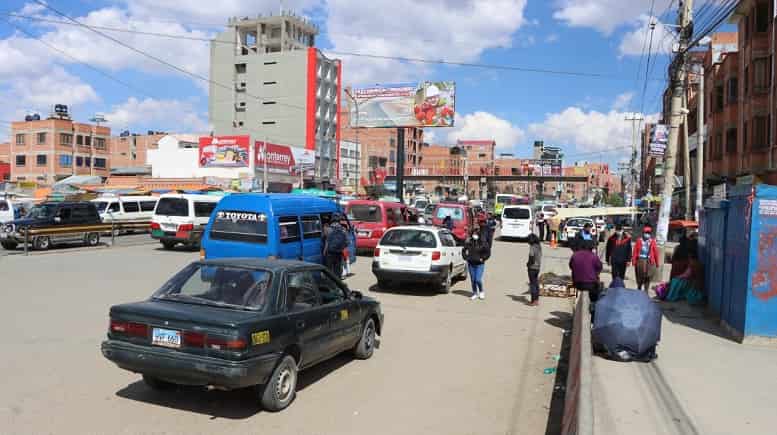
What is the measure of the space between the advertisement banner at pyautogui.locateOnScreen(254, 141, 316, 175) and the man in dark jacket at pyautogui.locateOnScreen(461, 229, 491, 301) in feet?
138

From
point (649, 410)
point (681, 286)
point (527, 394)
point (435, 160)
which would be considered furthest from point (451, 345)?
point (435, 160)

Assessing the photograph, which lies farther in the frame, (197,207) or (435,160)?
(435,160)

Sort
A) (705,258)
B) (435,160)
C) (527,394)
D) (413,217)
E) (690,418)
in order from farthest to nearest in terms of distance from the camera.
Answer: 1. (435,160)
2. (413,217)
3. (705,258)
4. (527,394)
5. (690,418)

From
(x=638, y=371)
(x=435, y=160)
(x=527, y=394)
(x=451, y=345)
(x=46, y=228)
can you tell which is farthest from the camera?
(x=435, y=160)

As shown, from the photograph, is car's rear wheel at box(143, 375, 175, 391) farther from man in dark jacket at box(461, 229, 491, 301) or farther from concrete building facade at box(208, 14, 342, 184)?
concrete building facade at box(208, 14, 342, 184)

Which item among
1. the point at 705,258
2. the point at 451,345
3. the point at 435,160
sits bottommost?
the point at 451,345

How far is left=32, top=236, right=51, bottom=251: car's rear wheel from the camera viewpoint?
21.8 metres

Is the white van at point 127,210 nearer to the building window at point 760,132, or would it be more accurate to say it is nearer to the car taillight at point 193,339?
the car taillight at point 193,339

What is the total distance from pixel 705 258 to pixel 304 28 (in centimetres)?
9038

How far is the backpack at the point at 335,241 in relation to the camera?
13.5 m

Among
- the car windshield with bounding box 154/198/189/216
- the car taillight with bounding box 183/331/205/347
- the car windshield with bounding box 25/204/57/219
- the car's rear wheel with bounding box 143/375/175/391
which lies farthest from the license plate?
the car windshield with bounding box 25/204/57/219

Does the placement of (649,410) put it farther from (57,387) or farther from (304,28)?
(304,28)

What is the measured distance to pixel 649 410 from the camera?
637 cm

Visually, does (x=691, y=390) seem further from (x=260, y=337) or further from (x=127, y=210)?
(x=127, y=210)
